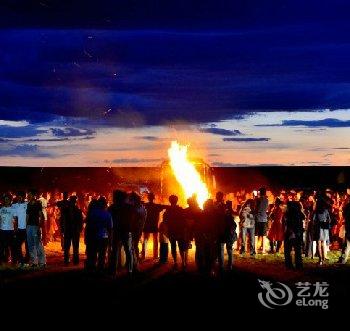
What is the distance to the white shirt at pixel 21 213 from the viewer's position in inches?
653

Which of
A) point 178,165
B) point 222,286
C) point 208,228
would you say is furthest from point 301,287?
point 178,165

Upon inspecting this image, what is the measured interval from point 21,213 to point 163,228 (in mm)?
3417

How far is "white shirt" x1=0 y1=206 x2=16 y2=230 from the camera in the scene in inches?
646

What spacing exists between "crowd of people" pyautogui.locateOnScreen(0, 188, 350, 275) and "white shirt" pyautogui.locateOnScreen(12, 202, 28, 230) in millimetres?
24

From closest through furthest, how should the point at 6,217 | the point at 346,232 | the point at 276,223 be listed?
the point at 6,217 → the point at 346,232 → the point at 276,223

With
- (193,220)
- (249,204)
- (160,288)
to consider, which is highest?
(249,204)

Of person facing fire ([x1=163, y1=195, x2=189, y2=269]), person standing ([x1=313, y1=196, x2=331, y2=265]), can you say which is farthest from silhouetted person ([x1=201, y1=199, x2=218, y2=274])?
person standing ([x1=313, y1=196, x2=331, y2=265])

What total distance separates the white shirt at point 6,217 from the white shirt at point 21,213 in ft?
0.34

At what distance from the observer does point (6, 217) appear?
1642 cm

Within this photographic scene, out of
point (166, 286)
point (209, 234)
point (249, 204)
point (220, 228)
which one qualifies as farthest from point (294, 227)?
point (166, 286)

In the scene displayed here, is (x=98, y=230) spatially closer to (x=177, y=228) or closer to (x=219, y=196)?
(x=177, y=228)

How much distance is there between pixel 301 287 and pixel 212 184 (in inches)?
662

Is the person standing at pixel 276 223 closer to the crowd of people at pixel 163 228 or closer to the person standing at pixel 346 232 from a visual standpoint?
the crowd of people at pixel 163 228

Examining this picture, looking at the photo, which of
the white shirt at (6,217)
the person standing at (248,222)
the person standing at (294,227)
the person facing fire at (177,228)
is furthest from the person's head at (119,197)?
the person standing at (248,222)
